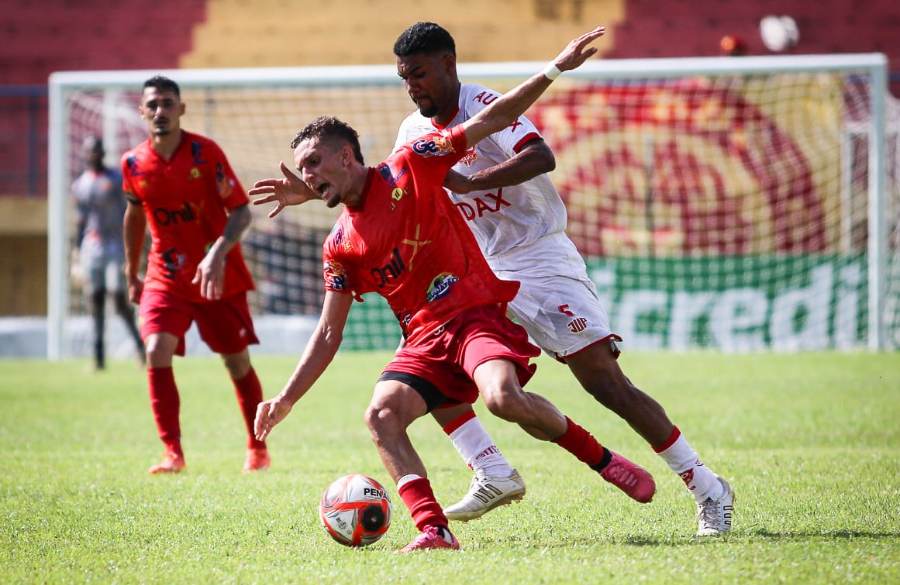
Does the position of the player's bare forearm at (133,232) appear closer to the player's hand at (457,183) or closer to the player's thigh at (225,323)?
the player's thigh at (225,323)

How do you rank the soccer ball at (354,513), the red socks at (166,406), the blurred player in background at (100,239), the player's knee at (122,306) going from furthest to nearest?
the player's knee at (122,306), the blurred player in background at (100,239), the red socks at (166,406), the soccer ball at (354,513)

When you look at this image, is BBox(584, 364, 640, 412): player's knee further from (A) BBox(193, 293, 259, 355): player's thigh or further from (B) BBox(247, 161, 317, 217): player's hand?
(A) BBox(193, 293, 259, 355): player's thigh

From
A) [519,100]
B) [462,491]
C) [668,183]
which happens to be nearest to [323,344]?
[519,100]

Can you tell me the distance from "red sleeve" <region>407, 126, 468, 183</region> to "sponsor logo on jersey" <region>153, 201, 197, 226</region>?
Result: 2829mm

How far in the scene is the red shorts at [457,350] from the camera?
4883 millimetres

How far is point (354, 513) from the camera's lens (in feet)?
16.0

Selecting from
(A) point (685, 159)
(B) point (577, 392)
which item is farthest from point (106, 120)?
(B) point (577, 392)

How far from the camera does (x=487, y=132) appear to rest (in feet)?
16.6

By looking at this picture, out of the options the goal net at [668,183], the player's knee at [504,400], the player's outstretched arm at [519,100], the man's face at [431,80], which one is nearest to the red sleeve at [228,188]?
the man's face at [431,80]

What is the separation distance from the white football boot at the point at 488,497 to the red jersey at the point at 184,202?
2801 millimetres

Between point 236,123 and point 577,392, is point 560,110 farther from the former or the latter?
point 577,392

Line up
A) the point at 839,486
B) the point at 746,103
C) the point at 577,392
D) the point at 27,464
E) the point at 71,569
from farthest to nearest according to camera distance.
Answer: the point at 746,103 → the point at 577,392 → the point at 27,464 → the point at 839,486 → the point at 71,569

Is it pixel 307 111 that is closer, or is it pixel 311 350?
pixel 311 350

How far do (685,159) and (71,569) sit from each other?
1485 cm
